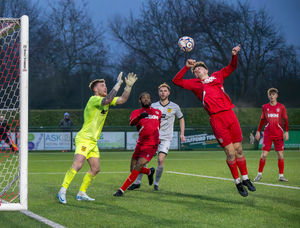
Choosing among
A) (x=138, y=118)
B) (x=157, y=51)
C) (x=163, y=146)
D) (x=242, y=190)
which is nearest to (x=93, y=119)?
(x=138, y=118)

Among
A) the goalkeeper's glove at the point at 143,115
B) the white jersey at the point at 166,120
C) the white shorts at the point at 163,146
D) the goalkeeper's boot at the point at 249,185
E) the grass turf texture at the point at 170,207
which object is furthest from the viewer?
the white jersey at the point at 166,120

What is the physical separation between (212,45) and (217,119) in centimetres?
2774

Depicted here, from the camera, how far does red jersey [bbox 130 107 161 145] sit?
8705 mm

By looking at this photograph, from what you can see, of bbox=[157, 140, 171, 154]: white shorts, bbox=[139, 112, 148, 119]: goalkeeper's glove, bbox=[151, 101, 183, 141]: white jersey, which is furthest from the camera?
bbox=[151, 101, 183, 141]: white jersey

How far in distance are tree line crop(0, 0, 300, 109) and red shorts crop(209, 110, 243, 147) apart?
20442mm

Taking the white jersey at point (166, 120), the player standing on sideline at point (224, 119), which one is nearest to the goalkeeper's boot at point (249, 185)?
the player standing on sideline at point (224, 119)

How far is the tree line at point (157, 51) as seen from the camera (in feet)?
94.5

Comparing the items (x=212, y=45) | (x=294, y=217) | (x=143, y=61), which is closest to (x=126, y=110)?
(x=143, y=61)

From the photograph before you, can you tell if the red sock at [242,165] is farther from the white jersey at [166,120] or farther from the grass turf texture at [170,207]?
the white jersey at [166,120]

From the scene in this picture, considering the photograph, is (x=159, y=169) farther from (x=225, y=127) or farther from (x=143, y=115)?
(x=225, y=127)

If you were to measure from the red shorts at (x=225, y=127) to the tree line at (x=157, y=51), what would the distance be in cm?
2044

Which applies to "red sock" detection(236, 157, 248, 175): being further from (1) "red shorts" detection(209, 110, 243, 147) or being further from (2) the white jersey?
(2) the white jersey

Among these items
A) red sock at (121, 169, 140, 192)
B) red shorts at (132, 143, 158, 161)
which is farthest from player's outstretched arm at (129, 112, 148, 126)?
red sock at (121, 169, 140, 192)

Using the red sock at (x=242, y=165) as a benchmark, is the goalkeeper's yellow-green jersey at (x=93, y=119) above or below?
above
